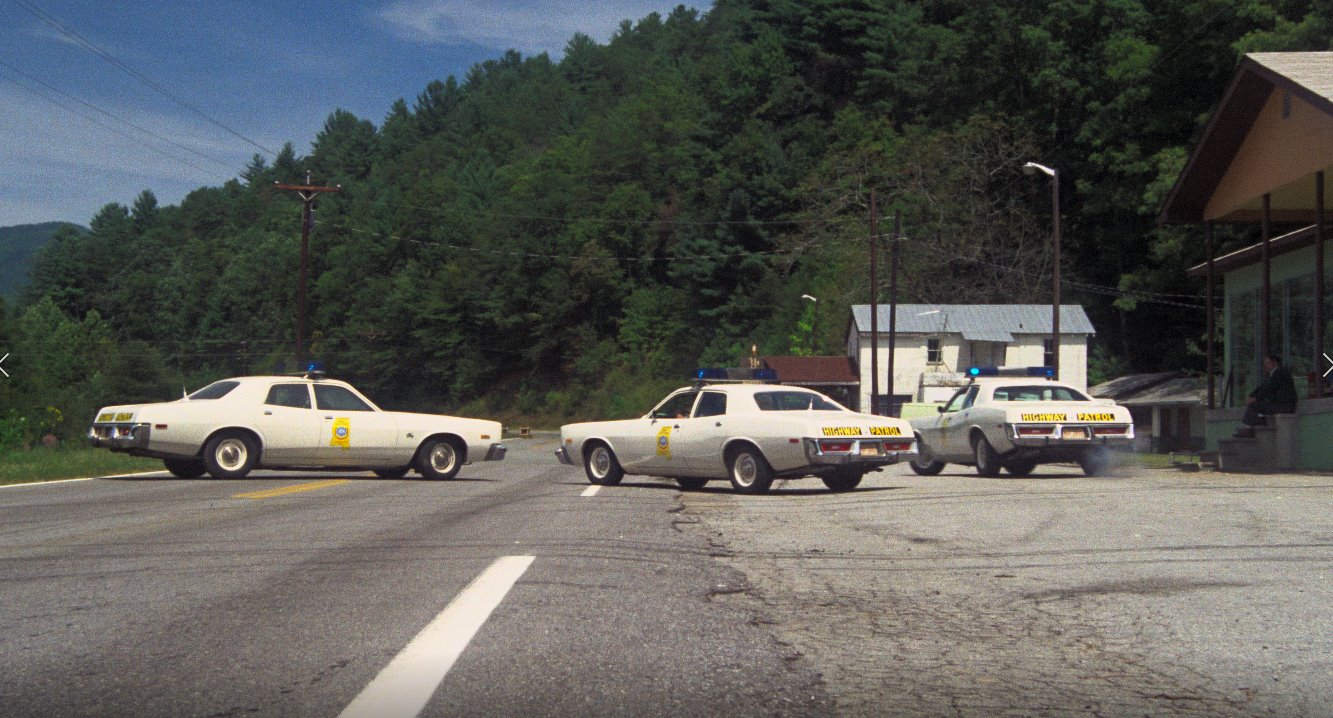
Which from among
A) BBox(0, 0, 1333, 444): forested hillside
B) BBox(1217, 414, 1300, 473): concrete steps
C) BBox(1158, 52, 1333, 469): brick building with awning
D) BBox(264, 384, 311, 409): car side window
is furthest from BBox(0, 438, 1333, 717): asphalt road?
BBox(0, 0, 1333, 444): forested hillside

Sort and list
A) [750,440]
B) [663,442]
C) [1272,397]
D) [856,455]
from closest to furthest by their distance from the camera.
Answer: [856,455] → [750,440] → [663,442] → [1272,397]

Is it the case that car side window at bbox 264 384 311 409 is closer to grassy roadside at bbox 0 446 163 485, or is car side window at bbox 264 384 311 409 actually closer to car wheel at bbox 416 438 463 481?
A: car wheel at bbox 416 438 463 481

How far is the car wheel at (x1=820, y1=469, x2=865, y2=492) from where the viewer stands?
57.7ft

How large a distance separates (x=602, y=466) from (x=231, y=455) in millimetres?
5270

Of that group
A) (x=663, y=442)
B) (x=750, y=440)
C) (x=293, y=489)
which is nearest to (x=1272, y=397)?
(x=750, y=440)

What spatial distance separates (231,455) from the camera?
19.8 metres

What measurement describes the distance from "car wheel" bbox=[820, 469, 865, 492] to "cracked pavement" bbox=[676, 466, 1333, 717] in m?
3.14

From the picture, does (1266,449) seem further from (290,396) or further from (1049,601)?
(1049,601)

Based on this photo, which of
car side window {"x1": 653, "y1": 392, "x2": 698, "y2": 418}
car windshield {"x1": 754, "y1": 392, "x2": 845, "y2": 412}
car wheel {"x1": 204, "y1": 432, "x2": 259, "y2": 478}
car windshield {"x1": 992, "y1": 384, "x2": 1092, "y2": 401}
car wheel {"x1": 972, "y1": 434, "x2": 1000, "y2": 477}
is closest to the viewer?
car windshield {"x1": 754, "y1": 392, "x2": 845, "y2": 412}

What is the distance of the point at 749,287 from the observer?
8819 cm

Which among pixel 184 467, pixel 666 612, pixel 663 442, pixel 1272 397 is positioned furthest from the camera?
→ pixel 1272 397

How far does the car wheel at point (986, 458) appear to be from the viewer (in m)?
21.3

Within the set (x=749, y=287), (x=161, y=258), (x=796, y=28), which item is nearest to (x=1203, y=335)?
(x=749, y=287)

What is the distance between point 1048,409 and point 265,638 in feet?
52.6
